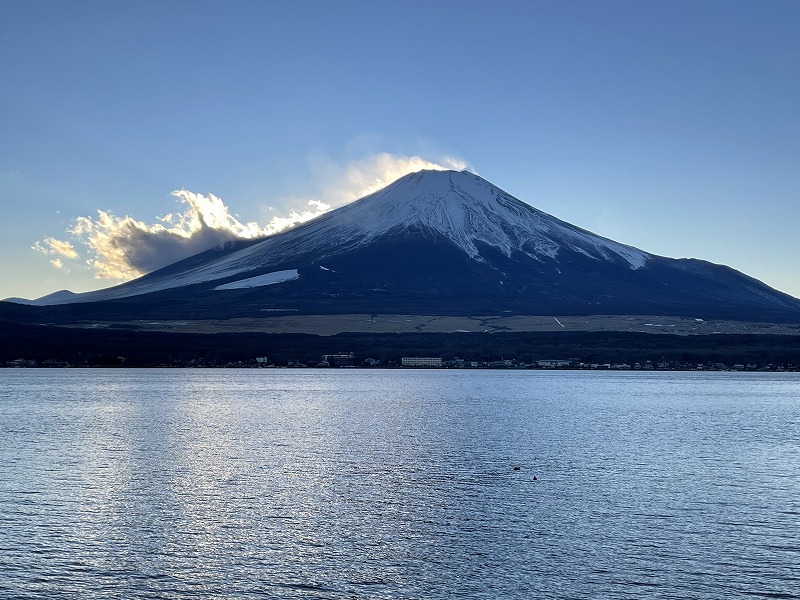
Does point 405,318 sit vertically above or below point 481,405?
above

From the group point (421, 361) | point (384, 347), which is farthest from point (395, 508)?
point (384, 347)

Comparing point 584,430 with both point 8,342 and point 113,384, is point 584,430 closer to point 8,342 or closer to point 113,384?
point 113,384

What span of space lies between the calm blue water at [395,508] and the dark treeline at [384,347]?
3475 inches

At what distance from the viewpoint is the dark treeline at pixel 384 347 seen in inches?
6186

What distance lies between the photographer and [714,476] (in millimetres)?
41500

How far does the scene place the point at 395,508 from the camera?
33.2m

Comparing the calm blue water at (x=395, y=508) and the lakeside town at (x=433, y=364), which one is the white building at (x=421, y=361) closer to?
the lakeside town at (x=433, y=364)

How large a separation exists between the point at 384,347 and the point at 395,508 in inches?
4967

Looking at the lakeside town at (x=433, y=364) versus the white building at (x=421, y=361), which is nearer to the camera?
the lakeside town at (x=433, y=364)

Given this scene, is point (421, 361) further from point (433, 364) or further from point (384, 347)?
point (384, 347)

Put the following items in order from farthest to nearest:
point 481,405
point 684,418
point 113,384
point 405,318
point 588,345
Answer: point 405,318, point 588,345, point 113,384, point 481,405, point 684,418

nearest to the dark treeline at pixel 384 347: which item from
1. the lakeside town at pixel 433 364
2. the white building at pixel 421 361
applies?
the lakeside town at pixel 433 364

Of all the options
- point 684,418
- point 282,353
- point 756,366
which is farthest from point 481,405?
point 756,366

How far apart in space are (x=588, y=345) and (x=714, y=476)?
12447 cm
